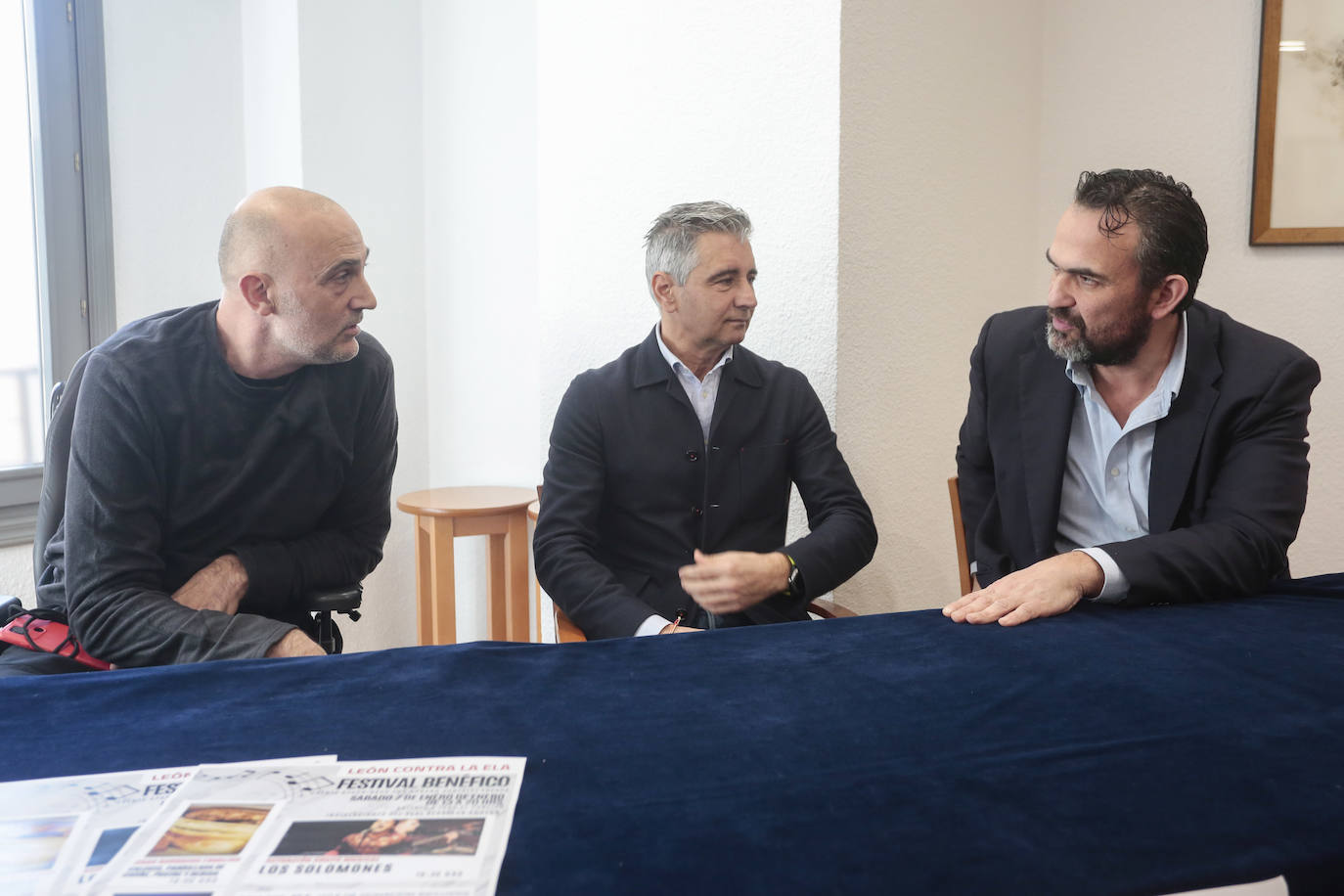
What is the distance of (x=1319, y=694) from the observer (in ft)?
3.85

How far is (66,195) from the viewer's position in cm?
332

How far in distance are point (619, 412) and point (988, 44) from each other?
1459 mm

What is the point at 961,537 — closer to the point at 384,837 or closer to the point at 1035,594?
the point at 1035,594

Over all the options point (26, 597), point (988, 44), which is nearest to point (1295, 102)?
point (988, 44)

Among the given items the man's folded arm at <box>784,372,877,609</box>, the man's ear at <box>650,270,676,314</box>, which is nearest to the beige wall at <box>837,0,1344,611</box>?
the man's folded arm at <box>784,372,877,609</box>

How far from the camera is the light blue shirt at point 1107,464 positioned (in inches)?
71.2

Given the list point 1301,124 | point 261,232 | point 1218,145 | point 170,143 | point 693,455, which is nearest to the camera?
point 261,232

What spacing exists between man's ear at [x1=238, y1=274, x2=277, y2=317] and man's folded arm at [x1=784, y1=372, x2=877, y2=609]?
1.11 metres

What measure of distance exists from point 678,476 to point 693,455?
0.06 m

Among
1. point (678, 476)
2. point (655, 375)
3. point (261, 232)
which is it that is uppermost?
point (261, 232)

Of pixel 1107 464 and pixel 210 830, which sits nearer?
pixel 210 830


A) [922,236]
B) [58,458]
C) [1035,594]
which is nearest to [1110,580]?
[1035,594]

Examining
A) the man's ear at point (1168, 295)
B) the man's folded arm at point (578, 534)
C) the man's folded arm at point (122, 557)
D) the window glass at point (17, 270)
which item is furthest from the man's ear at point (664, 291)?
the window glass at point (17, 270)

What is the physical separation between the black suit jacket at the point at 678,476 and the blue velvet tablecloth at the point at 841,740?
0.75 metres
